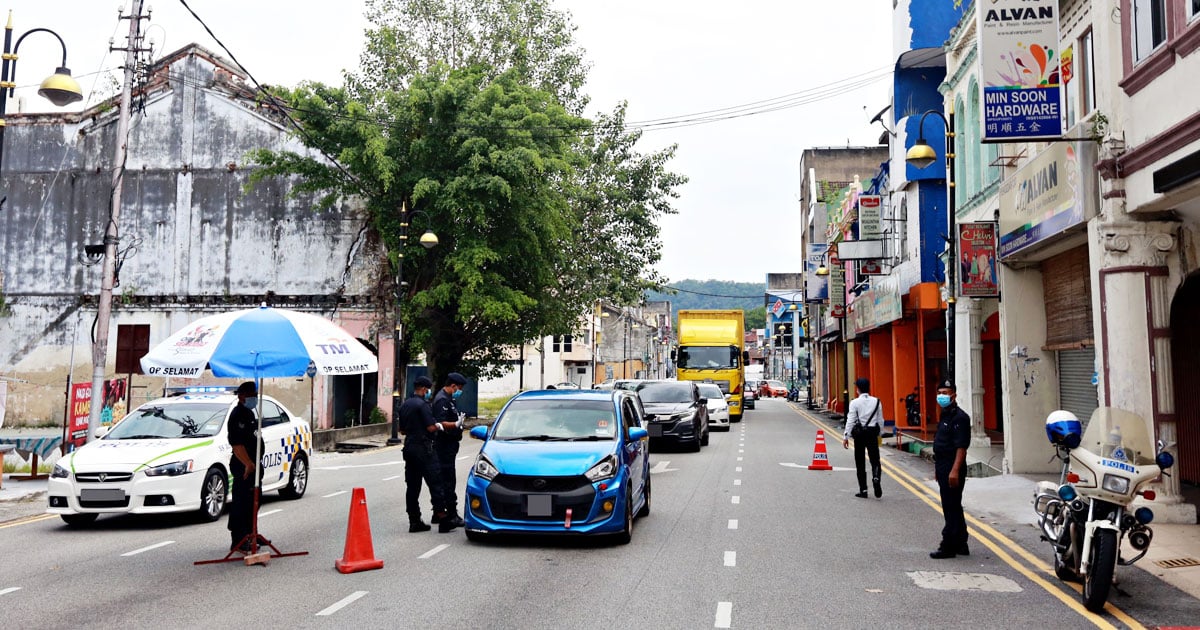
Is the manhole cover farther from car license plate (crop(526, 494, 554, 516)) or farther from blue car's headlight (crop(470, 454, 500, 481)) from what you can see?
blue car's headlight (crop(470, 454, 500, 481))

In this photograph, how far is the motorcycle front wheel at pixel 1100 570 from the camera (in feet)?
24.6

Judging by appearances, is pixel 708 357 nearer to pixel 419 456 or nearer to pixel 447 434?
pixel 447 434

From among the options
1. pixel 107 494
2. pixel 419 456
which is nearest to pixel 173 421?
pixel 107 494

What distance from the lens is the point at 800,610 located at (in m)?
7.53

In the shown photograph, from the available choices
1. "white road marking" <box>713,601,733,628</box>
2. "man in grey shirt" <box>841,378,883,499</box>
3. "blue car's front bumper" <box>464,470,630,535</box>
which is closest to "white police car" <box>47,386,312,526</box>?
"blue car's front bumper" <box>464,470,630,535</box>

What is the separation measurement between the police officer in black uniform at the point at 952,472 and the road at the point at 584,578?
268mm

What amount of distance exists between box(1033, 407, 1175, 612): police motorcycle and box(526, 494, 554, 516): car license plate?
4754 mm

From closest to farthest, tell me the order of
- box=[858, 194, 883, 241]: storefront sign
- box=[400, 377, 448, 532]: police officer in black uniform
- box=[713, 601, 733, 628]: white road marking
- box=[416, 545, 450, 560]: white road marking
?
box=[713, 601, 733, 628]: white road marking < box=[416, 545, 450, 560]: white road marking < box=[400, 377, 448, 532]: police officer in black uniform < box=[858, 194, 883, 241]: storefront sign

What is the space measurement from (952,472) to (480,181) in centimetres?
2112

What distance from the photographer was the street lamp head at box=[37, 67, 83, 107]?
512 inches

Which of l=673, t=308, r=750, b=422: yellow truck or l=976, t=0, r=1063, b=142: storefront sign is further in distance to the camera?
l=673, t=308, r=750, b=422: yellow truck

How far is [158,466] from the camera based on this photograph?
11.7 meters

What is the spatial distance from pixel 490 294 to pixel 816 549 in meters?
21.1

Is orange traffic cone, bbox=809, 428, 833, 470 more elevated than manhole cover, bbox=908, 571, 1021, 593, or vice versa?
orange traffic cone, bbox=809, 428, 833, 470
